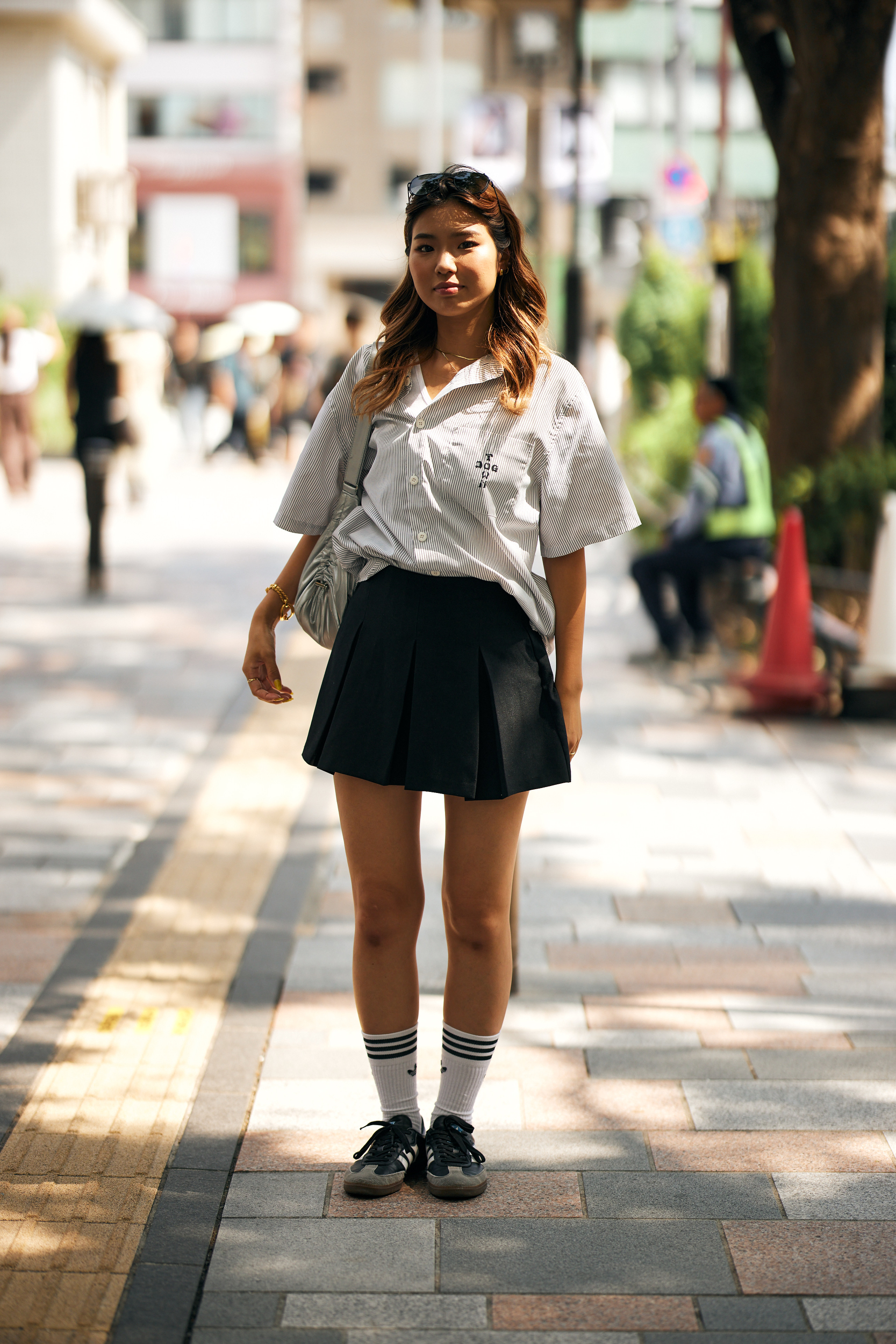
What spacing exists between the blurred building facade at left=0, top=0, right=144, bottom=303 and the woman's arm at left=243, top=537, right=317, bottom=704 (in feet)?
103

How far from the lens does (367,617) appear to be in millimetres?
3131

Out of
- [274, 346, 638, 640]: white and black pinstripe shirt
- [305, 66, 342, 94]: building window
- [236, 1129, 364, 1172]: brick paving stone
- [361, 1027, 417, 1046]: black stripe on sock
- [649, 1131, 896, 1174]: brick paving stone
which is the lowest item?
[236, 1129, 364, 1172]: brick paving stone

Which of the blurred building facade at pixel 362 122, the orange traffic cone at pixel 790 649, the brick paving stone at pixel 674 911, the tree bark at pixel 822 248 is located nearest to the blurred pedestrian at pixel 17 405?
the tree bark at pixel 822 248

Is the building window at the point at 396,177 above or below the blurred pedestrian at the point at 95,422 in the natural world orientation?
above

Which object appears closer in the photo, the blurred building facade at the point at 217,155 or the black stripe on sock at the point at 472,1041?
the black stripe on sock at the point at 472,1041

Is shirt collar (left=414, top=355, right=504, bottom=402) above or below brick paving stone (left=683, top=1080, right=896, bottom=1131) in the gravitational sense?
above

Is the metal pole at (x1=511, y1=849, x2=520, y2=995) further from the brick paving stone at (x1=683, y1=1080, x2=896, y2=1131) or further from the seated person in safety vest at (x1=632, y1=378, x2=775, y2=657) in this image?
the seated person in safety vest at (x1=632, y1=378, x2=775, y2=657)

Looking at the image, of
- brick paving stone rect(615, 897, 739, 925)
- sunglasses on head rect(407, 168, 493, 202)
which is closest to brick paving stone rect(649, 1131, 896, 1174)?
brick paving stone rect(615, 897, 739, 925)

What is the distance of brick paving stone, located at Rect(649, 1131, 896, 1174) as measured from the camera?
3.42 metres

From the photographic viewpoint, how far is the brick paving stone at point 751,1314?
9.23ft

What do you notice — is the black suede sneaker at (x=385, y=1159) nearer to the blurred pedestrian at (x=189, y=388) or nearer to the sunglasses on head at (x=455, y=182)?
the sunglasses on head at (x=455, y=182)

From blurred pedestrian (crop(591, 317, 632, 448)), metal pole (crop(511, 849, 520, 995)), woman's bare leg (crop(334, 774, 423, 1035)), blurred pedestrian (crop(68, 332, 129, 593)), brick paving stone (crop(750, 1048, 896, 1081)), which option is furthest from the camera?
blurred pedestrian (crop(591, 317, 632, 448))

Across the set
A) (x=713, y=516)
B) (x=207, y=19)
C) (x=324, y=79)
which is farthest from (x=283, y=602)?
(x=324, y=79)

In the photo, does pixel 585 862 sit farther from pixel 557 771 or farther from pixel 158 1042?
pixel 557 771
